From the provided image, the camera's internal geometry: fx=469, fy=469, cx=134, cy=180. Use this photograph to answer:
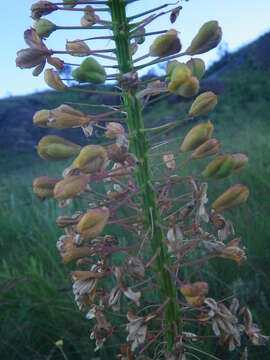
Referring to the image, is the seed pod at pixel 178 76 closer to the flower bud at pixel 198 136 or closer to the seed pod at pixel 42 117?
the flower bud at pixel 198 136

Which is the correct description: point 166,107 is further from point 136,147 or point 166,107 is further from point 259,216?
point 136,147

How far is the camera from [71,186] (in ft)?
4.06

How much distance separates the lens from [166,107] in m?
15.7

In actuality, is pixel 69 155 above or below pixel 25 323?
above

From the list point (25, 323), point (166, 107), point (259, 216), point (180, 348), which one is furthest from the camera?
point (166, 107)

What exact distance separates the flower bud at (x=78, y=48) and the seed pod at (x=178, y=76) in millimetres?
311

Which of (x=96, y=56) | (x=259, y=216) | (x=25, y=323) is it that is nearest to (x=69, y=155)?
(x=96, y=56)

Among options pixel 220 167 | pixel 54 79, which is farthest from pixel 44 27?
pixel 220 167

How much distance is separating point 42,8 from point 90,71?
273mm

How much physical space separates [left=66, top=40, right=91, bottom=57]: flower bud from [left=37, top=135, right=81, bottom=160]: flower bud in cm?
27

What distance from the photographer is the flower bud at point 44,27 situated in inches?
56.1

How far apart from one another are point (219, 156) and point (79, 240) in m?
0.46

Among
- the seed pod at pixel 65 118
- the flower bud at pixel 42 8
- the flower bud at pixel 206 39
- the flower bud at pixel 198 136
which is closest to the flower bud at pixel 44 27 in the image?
the flower bud at pixel 42 8

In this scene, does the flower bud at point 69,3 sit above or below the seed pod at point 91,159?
above
